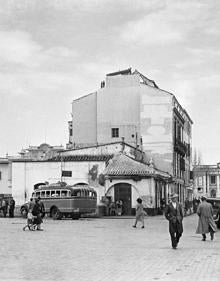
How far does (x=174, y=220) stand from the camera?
62.5ft

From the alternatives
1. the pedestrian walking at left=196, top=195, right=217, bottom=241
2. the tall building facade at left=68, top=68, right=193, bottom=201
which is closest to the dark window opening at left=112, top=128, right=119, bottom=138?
the tall building facade at left=68, top=68, right=193, bottom=201

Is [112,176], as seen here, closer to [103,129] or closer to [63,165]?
[63,165]

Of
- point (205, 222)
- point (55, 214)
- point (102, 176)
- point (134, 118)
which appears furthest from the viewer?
point (134, 118)

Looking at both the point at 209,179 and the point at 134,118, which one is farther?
the point at 209,179

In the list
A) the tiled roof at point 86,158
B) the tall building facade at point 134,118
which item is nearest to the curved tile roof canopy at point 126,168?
the tiled roof at point 86,158

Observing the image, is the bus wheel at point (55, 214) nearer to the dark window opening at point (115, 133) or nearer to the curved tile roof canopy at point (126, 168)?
the curved tile roof canopy at point (126, 168)

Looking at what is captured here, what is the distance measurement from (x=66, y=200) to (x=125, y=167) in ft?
31.0

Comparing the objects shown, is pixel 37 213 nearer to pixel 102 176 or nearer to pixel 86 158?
pixel 102 176

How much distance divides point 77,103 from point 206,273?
52.7 metres

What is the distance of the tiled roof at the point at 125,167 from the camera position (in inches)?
1908

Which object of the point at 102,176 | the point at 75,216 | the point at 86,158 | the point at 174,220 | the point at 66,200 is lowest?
the point at 75,216

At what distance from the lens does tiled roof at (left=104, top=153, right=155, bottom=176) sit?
1908 inches

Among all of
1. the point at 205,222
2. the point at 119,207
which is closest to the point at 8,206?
the point at 119,207

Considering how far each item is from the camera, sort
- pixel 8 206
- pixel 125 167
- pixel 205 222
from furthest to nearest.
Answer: pixel 125 167 < pixel 8 206 < pixel 205 222
